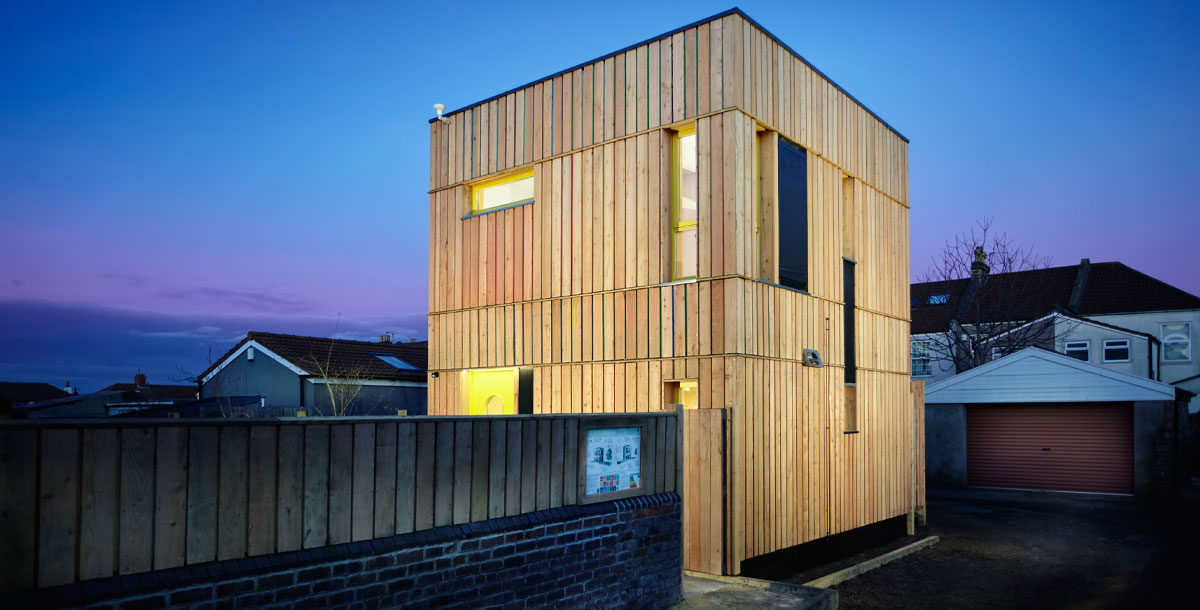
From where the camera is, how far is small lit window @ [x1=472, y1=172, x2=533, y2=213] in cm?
1252

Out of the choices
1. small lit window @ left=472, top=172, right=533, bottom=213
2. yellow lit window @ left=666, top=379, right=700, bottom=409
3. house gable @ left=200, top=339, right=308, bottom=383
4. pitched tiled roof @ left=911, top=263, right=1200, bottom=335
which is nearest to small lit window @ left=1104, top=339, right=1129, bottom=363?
pitched tiled roof @ left=911, top=263, right=1200, bottom=335

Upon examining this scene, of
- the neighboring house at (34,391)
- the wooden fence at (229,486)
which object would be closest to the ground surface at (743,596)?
the wooden fence at (229,486)

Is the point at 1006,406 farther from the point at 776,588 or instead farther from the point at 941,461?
the point at 776,588

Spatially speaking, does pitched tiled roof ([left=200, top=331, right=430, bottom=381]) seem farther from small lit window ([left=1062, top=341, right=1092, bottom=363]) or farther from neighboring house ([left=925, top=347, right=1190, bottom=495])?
small lit window ([left=1062, top=341, right=1092, bottom=363])

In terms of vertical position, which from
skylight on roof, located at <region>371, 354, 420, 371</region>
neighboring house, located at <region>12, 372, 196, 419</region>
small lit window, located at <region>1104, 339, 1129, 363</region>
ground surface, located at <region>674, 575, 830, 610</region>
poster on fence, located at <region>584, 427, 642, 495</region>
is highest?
small lit window, located at <region>1104, 339, 1129, 363</region>

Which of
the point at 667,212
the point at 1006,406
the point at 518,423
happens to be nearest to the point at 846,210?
the point at 667,212

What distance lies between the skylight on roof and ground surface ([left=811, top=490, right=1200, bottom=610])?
1560cm

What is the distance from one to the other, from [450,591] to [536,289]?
678 cm

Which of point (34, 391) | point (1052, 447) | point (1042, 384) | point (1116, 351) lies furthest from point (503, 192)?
point (34, 391)

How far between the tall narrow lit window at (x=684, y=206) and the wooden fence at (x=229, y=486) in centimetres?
486

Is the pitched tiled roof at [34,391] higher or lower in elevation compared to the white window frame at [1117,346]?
lower

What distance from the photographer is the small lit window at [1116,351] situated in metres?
28.6

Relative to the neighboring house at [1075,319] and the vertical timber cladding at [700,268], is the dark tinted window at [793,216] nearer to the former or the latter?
the vertical timber cladding at [700,268]

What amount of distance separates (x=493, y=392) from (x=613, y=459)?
18.6ft
